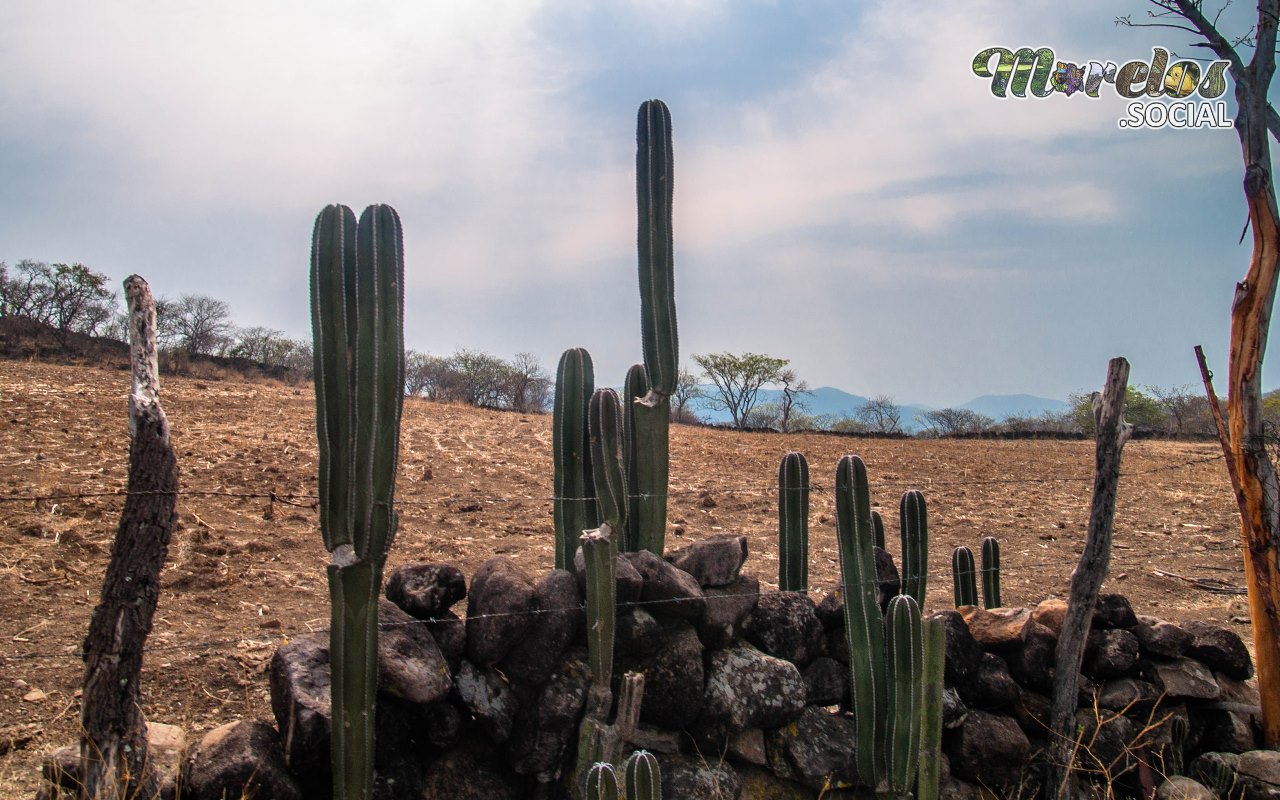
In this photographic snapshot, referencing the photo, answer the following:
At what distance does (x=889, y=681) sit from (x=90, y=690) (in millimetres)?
4261

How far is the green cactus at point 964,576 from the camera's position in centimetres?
750

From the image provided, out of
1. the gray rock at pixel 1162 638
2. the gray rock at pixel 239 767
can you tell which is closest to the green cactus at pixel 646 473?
the gray rock at pixel 239 767

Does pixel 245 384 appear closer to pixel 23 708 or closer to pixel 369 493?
pixel 23 708

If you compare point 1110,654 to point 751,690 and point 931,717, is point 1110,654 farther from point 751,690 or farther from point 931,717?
point 751,690

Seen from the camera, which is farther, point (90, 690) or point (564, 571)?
point (564, 571)

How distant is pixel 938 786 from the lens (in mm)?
5516

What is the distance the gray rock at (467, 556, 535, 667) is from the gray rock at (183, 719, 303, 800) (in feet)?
3.47

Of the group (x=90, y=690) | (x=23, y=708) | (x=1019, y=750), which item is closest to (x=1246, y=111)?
(x=1019, y=750)

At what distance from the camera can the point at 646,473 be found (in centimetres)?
600

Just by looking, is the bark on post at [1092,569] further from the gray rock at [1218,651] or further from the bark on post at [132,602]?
the bark on post at [132,602]

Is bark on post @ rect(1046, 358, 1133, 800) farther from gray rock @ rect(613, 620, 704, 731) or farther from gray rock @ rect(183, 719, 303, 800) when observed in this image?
gray rock @ rect(183, 719, 303, 800)

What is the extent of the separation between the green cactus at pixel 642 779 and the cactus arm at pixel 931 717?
217cm

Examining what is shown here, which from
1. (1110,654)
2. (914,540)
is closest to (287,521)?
(914,540)

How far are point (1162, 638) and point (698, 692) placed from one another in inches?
146
